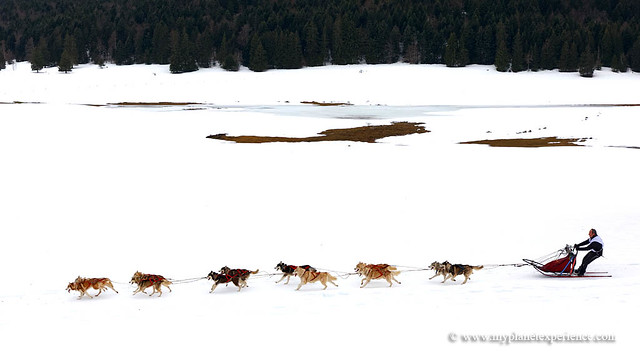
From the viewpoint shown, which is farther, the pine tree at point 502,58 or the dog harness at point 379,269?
the pine tree at point 502,58

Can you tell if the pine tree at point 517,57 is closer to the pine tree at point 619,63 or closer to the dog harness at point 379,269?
the pine tree at point 619,63

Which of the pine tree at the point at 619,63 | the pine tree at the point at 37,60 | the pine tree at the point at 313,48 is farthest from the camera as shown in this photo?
the pine tree at the point at 37,60

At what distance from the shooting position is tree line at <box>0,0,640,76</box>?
82.8 metres

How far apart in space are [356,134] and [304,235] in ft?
66.5

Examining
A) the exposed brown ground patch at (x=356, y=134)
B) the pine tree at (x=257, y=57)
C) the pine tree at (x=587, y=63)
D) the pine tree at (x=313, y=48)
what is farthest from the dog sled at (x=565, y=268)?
the pine tree at (x=313, y=48)

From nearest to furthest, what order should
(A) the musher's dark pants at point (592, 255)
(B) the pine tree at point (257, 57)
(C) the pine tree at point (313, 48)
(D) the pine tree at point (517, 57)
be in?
(A) the musher's dark pants at point (592, 255), (D) the pine tree at point (517, 57), (B) the pine tree at point (257, 57), (C) the pine tree at point (313, 48)

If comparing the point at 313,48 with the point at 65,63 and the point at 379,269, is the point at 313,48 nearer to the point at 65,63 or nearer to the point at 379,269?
the point at 65,63

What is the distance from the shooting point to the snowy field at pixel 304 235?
285 inches

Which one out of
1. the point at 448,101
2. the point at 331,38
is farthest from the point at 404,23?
the point at 448,101

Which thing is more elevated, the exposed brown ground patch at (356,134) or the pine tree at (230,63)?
the pine tree at (230,63)

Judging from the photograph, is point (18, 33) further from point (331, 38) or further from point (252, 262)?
point (252, 262)

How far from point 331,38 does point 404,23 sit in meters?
13.9

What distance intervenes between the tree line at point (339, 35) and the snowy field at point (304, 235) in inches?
2108

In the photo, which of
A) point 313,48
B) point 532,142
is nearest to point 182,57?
point 313,48
